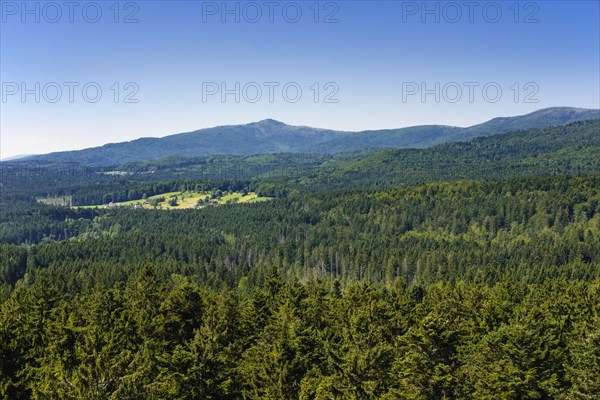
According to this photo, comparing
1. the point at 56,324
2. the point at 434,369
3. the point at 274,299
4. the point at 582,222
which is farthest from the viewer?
the point at 582,222

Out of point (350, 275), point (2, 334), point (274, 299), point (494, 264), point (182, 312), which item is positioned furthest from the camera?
point (350, 275)

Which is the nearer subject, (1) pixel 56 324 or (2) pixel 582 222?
(1) pixel 56 324

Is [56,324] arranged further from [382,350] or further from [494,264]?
[494,264]

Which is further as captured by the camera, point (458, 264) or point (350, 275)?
point (350, 275)

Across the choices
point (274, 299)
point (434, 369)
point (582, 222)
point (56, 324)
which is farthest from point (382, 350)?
point (582, 222)

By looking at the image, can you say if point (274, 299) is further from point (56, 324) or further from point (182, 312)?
point (56, 324)

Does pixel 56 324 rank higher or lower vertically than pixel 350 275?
higher

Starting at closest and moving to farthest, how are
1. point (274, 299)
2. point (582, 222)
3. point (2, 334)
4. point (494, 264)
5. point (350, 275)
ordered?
point (2, 334), point (274, 299), point (494, 264), point (350, 275), point (582, 222)

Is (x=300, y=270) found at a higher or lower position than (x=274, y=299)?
lower

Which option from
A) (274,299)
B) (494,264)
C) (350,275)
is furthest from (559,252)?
(274,299)
